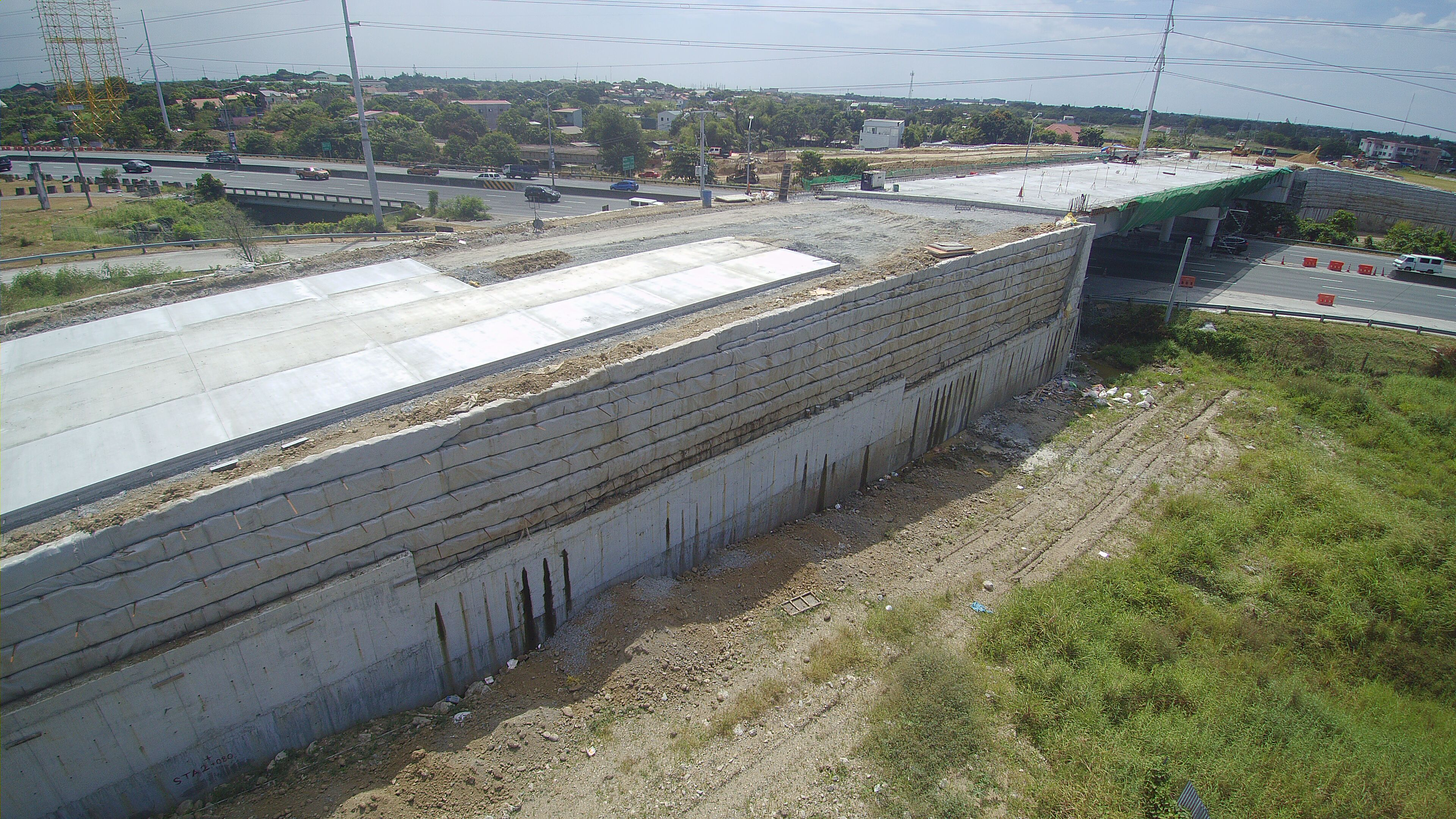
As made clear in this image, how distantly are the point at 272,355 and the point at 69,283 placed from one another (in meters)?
19.6

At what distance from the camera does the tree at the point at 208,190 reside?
43.8 m

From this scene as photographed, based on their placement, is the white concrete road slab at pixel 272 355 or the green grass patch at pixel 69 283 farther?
the green grass patch at pixel 69 283

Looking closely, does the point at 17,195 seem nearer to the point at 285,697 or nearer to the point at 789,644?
the point at 285,697

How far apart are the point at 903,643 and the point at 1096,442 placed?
13.1 metres

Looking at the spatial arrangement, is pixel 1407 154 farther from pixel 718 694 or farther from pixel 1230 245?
pixel 718 694

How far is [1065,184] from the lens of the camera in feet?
120

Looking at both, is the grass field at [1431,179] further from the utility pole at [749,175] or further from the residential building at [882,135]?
the residential building at [882,135]

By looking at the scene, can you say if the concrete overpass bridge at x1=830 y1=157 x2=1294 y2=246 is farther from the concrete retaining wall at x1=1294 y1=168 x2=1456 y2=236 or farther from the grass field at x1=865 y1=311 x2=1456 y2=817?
the grass field at x1=865 y1=311 x2=1456 y2=817

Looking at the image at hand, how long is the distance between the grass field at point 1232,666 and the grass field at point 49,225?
39199 mm

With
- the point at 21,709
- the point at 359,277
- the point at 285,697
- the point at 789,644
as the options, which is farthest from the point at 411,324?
the point at 789,644

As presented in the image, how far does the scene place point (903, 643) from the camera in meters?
12.8

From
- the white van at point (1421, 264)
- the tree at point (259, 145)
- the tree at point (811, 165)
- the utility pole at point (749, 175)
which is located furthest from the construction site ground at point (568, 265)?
the tree at point (259, 145)

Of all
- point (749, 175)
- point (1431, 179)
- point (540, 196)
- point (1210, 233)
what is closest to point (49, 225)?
point (540, 196)

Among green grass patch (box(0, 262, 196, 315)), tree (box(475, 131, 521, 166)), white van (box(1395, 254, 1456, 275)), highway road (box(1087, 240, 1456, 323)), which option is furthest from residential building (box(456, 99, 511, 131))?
white van (box(1395, 254, 1456, 275))
